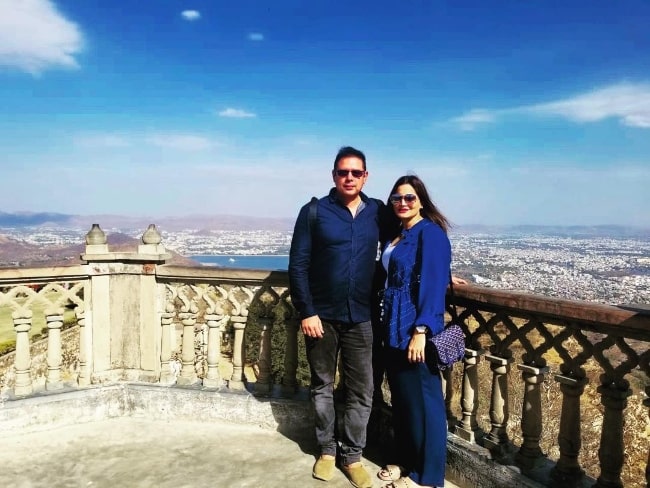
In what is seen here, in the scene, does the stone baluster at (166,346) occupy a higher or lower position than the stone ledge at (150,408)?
higher

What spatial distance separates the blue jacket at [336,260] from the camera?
129 inches

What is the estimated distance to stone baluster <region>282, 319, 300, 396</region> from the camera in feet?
13.6

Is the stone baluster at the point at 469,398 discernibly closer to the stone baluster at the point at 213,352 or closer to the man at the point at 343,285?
the man at the point at 343,285

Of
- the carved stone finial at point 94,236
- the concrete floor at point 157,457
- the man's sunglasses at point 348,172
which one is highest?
the man's sunglasses at point 348,172

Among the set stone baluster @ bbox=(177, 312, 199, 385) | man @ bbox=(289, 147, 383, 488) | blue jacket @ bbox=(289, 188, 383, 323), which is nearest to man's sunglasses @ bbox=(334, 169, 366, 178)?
man @ bbox=(289, 147, 383, 488)

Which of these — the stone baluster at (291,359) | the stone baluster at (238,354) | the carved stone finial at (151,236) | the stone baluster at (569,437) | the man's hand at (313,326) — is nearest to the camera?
the stone baluster at (569,437)

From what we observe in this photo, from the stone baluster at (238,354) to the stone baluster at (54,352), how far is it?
1492mm

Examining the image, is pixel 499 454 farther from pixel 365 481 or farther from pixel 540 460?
pixel 365 481

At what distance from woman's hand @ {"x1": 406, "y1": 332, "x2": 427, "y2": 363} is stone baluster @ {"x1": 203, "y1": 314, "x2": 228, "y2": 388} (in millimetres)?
2069

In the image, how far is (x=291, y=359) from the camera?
4262 mm

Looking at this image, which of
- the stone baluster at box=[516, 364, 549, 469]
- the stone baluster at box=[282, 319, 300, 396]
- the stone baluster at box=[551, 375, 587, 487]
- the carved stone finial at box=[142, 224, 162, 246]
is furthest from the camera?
the carved stone finial at box=[142, 224, 162, 246]

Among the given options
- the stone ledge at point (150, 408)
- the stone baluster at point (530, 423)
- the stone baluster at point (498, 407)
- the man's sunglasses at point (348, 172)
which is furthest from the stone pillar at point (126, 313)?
the stone baluster at point (530, 423)

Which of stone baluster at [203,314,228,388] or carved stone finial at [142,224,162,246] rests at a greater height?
carved stone finial at [142,224,162,246]

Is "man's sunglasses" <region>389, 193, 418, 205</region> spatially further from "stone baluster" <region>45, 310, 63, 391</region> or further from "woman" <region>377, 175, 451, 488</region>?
"stone baluster" <region>45, 310, 63, 391</region>
